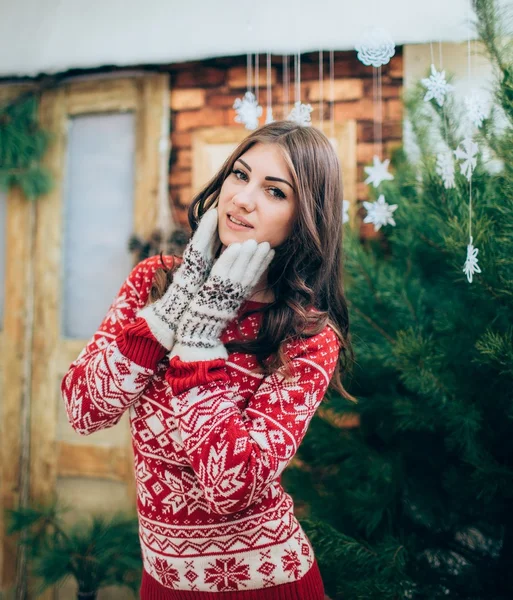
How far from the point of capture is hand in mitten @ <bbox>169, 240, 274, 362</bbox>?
3.08 ft

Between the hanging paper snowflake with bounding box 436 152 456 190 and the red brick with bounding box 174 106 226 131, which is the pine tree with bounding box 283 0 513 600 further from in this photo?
the red brick with bounding box 174 106 226 131

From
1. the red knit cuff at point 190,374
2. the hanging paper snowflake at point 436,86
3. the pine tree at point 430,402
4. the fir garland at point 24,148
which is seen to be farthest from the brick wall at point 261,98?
the red knit cuff at point 190,374

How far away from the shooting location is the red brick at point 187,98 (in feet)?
7.55

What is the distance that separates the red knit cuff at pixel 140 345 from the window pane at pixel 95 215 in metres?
1.49

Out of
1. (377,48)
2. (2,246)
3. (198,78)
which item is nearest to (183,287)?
(377,48)

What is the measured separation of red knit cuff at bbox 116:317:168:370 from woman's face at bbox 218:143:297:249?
0.23 metres

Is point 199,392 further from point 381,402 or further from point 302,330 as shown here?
point 381,402

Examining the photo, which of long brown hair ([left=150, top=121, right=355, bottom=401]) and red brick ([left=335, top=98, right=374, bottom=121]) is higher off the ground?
red brick ([left=335, top=98, right=374, bottom=121])

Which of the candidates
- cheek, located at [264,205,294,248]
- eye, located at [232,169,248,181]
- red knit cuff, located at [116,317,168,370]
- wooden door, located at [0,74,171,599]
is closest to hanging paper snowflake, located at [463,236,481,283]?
cheek, located at [264,205,294,248]

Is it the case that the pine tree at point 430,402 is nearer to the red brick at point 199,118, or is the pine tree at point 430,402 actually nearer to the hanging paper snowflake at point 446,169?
the hanging paper snowflake at point 446,169

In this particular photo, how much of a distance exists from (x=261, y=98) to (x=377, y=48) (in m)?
0.93

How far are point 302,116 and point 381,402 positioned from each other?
785mm

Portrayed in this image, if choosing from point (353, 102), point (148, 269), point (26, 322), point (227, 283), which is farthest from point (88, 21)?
point (227, 283)

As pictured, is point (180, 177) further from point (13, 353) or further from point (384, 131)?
point (13, 353)
